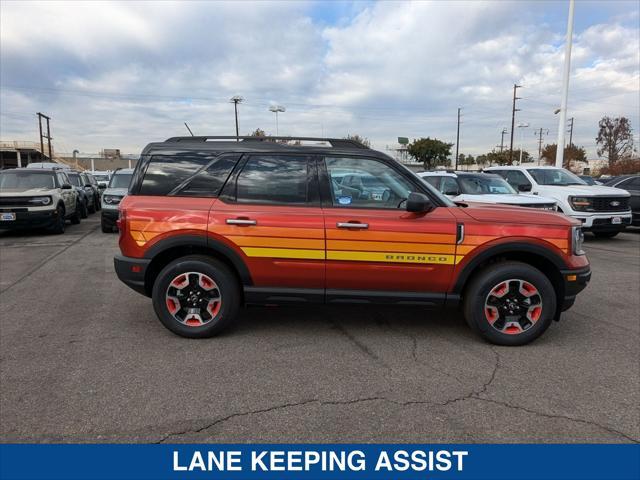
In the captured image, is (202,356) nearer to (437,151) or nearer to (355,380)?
(355,380)

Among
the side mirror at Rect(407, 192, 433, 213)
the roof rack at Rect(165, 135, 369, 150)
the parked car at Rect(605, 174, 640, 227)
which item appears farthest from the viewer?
the parked car at Rect(605, 174, 640, 227)

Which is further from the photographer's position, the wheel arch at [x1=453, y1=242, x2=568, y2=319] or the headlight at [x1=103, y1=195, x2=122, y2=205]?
the headlight at [x1=103, y1=195, x2=122, y2=205]

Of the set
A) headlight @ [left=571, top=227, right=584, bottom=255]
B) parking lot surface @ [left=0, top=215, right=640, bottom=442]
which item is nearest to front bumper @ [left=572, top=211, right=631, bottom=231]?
parking lot surface @ [left=0, top=215, right=640, bottom=442]

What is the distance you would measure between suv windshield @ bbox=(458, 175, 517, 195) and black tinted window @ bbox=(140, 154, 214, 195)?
7.62 m

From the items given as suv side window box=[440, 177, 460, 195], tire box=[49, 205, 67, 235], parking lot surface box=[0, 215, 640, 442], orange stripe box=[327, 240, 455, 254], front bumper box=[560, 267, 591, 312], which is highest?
suv side window box=[440, 177, 460, 195]

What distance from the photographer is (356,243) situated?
407 centimetres

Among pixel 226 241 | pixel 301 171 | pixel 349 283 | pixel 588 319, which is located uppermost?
pixel 301 171

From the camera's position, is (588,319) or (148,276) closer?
(148,276)

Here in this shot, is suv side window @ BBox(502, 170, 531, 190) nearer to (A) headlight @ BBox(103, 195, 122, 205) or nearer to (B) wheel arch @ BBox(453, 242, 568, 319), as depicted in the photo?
(B) wheel arch @ BBox(453, 242, 568, 319)

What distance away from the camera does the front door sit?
405 centimetres

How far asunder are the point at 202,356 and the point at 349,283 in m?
1.46

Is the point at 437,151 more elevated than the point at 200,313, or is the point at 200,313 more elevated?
the point at 437,151

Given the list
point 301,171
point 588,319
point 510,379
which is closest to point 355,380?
point 510,379

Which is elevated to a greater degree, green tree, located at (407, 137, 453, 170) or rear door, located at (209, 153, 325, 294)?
green tree, located at (407, 137, 453, 170)
